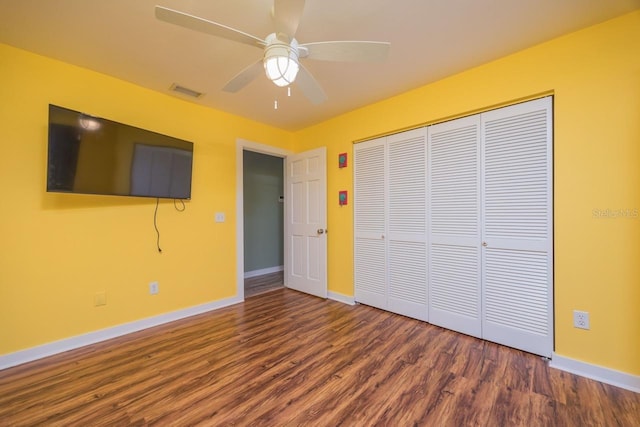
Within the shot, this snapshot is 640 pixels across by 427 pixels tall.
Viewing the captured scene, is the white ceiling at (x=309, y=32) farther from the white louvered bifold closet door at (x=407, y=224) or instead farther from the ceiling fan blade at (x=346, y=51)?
the white louvered bifold closet door at (x=407, y=224)

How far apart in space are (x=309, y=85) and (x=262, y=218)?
3.53m

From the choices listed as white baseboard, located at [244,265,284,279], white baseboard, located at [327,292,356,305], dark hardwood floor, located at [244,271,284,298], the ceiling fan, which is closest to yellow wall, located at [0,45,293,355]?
dark hardwood floor, located at [244,271,284,298]

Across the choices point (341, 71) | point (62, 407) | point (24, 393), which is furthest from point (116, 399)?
point (341, 71)

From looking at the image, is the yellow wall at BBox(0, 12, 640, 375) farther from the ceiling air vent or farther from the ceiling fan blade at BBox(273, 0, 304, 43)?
the ceiling fan blade at BBox(273, 0, 304, 43)

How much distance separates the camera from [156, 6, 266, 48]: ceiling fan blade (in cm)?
116

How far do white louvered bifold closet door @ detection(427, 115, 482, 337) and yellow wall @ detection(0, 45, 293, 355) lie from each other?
2.45m

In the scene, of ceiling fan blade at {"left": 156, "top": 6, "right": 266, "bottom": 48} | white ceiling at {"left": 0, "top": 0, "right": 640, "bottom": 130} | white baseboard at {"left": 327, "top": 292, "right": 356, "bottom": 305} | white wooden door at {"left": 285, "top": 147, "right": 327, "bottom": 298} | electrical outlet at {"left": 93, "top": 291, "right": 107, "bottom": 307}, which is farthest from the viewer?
white wooden door at {"left": 285, "top": 147, "right": 327, "bottom": 298}

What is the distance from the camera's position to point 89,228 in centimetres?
232

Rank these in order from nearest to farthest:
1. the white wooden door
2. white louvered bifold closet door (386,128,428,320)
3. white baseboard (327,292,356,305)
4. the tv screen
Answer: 1. the tv screen
2. white louvered bifold closet door (386,128,428,320)
3. white baseboard (327,292,356,305)
4. the white wooden door

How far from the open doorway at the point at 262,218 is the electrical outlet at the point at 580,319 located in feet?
11.8

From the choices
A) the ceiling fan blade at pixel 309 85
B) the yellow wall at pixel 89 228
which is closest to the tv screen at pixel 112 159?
the yellow wall at pixel 89 228

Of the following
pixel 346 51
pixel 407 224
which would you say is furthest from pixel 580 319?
pixel 346 51

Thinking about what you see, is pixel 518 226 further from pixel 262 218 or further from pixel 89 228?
pixel 262 218

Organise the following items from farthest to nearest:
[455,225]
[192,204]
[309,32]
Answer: [192,204] → [455,225] → [309,32]
